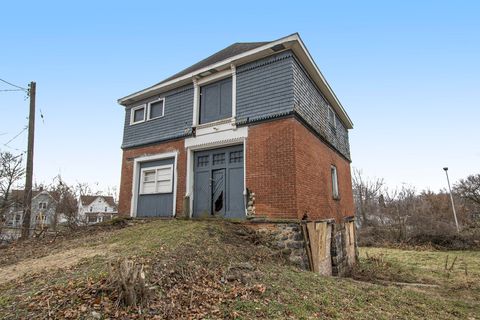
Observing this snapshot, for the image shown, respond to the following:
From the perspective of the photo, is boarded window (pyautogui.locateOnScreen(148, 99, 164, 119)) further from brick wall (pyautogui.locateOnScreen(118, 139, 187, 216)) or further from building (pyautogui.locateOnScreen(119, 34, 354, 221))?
brick wall (pyautogui.locateOnScreen(118, 139, 187, 216))

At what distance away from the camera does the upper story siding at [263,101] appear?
8.80 meters

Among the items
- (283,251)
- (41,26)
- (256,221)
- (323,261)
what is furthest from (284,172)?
(41,26)

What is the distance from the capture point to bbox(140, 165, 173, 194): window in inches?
437

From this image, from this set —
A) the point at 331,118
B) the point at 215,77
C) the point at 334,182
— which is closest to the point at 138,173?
the point at 215,77

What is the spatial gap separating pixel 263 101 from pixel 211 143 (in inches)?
97.8

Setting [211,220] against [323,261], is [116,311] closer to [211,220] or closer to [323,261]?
[211,220]

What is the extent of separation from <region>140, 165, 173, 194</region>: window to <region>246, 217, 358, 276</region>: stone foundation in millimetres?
4403

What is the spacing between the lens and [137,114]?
13.0m

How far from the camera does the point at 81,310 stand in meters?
3.47

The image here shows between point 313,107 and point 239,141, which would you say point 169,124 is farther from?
point 313,107

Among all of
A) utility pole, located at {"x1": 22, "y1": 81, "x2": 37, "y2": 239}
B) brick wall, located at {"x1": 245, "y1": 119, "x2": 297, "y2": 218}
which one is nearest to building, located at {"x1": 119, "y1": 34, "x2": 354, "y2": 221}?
brick wall, located at {"x1": 245, "y1": 119, "x2": 297, "y2": 218}

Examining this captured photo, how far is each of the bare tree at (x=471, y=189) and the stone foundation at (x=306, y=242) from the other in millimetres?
21394

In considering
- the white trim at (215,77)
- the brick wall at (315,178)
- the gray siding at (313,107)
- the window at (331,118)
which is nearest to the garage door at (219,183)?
the brick wall at (315,178)

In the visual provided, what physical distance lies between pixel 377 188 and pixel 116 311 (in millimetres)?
41026
